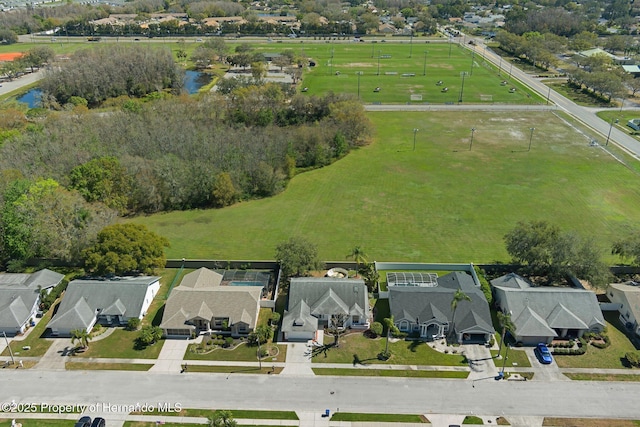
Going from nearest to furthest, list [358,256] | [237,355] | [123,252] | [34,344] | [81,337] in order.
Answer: [81,337], [237,355], [34,344], [123,252], [358,256]

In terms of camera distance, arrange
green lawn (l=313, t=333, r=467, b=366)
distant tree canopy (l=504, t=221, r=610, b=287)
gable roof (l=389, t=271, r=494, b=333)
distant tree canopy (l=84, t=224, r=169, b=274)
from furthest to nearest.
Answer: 1. distant tree canopy (l=504, t=221, r=610, b=287)
2. distant tree canopy (l=84, t=224, r=169, b=274)
3. gable roof (l=389, t=271, r=494, b=333)
4. green lawn (l=313, t=333, r=467, b=366)

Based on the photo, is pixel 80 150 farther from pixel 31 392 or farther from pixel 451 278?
pixel 451 278

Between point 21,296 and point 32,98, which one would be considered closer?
point 21,296

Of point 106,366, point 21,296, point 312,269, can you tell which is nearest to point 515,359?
point 312,269

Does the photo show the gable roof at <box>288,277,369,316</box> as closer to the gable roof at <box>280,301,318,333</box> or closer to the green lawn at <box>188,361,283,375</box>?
the gable roof at <box>280,301,318,333</box>

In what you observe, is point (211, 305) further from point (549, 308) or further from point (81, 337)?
point (549, 308)

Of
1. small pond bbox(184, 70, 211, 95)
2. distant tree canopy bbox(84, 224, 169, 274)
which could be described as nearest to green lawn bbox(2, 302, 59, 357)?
distant tree canopy bbox(84, 224, 169, 274)
